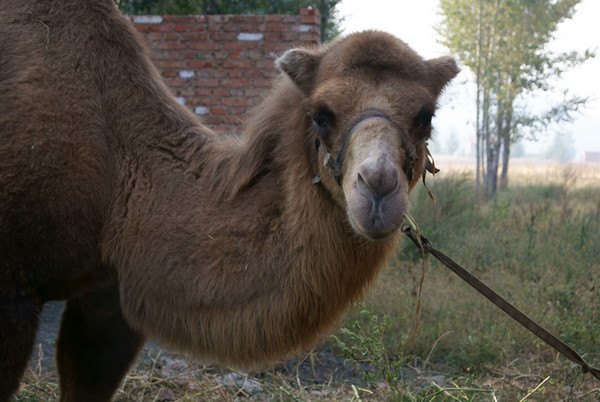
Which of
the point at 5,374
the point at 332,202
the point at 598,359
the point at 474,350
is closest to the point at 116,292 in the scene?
the point at 5,374

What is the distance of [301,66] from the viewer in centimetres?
294

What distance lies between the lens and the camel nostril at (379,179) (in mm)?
2312

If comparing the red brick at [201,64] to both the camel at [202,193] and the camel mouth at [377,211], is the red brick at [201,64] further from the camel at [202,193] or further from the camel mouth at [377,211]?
the camel mouth at [377,211]

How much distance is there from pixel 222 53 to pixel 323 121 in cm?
569

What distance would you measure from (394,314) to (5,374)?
4015 mm

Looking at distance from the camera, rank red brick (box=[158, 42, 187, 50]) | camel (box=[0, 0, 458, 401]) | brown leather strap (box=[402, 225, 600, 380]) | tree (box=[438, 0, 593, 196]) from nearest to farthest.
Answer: camel (box=[0, 0, 458, 401]) → brown leather strap (box=[402, 225, 600, 380]) → red brick (box=[158, 42, 187, 50]) → tree (box=[438, 0, 593, 196])

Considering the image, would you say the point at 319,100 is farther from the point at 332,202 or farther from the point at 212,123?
the point at 212,123

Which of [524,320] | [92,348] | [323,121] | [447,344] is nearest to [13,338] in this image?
[92,348]

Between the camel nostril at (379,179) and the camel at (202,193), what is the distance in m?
0.06

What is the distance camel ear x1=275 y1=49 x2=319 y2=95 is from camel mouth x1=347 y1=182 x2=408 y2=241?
2.54ft

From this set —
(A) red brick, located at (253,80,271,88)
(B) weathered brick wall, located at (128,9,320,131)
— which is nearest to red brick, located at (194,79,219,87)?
(B) weathered brick wall, located at (128,9,320,131)

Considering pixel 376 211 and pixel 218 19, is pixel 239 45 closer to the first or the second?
pixel 218 19

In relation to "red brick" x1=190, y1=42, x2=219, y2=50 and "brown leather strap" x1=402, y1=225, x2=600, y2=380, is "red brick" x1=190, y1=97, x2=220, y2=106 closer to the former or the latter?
"red brick" x1=190, y1=42, x2=219, y2=50

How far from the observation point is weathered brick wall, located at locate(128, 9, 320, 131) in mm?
7926
